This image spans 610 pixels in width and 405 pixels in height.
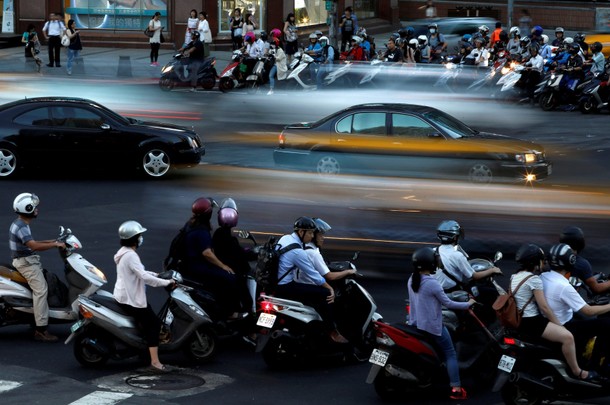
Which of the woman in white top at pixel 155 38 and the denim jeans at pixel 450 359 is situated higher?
the woman in white top at pixel 155 38

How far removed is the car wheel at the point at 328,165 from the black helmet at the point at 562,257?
10625 mm

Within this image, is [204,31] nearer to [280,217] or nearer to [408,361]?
[280,217]

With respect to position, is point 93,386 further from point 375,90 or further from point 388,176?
point 375,90

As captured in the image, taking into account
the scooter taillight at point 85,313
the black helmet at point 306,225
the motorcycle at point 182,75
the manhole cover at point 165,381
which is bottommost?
the manhole cover at point 165,381

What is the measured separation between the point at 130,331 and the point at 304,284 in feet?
5.30

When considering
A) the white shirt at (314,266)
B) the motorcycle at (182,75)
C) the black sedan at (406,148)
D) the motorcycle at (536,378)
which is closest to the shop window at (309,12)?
the motorcycle at (182,75)

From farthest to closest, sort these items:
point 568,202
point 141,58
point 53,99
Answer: point 141,58, point 53,99, point 568,202

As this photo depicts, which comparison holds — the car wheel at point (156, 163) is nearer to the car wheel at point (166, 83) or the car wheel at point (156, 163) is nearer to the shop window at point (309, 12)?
the car wheel at point (166, 83)

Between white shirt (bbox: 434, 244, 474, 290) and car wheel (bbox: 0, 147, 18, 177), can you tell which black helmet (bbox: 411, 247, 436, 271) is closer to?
white shirt (bbox: 434, 244, 474, 290)

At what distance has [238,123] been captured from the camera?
27641 millimetres

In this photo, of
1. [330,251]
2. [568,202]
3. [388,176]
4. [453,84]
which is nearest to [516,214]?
[568,202]

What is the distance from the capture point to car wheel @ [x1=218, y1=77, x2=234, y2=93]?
3312 cm

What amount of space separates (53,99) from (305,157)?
4362 millimetres

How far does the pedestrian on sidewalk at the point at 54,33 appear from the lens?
35.7 metres
